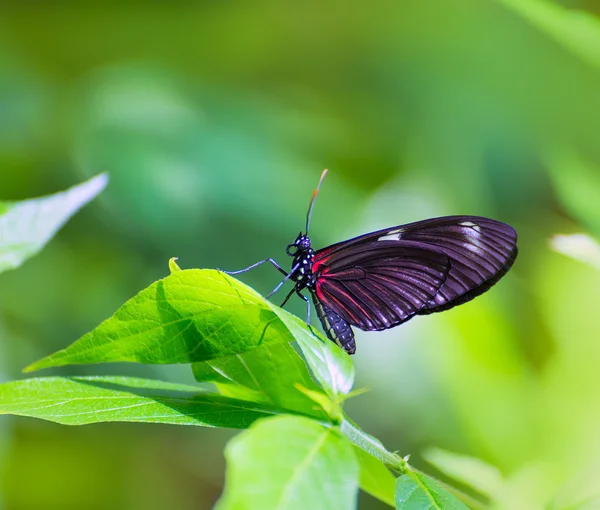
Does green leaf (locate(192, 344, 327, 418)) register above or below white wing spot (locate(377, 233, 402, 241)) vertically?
below

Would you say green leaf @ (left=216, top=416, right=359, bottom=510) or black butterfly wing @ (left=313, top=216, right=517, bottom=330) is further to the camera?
black butterfly wing @ (left=313, top=216, right=517, bottom=330)

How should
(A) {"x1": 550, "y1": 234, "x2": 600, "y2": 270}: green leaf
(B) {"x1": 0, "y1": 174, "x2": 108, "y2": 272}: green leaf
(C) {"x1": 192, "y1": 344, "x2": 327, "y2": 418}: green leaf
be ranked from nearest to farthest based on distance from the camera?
(C) {"x1": 192, "y1": 344, "x2": 327, "y2": 418}: green leaf → (B) {"x1": 0, "y1": 174, "x2": 108, "y2": 272}: green leaf → (A) {"x1": 550, "y1": 234, "x2": 600, "y2": 270}: green leaf

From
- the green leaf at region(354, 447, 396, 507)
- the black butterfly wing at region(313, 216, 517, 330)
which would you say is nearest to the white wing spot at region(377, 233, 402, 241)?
the black butterfly wing at region(313, 216, 517, 330)

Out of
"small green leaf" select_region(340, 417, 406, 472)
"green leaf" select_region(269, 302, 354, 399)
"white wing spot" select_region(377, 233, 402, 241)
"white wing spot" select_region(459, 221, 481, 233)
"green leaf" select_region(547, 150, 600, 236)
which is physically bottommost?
"small green leaf" select_region(340, 417, 406, 472)

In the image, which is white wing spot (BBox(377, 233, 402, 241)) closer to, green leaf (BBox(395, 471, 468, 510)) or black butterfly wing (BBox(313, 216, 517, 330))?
black butterfly wing (BBox(313, 216, 517, 330))

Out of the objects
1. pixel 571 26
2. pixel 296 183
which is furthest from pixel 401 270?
pixel 296 183

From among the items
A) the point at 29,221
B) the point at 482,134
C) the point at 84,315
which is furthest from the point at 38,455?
the point at 482,134

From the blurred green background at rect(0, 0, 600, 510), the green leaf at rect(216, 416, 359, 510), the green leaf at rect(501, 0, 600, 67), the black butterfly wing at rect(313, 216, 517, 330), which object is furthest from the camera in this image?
the blurred green background at rect(0, 0, 600, 510)

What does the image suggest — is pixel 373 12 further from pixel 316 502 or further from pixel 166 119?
pixel 316 502
